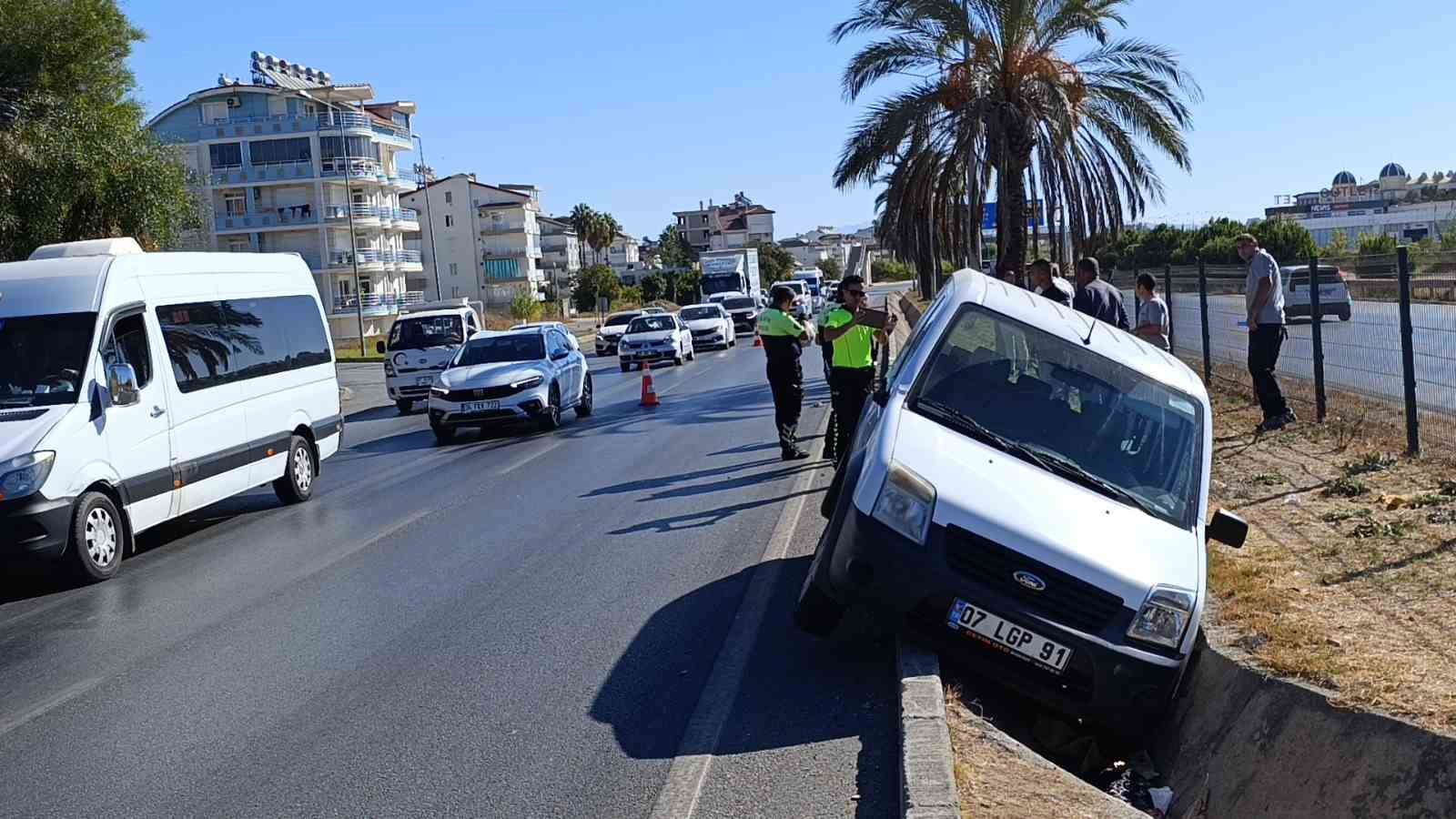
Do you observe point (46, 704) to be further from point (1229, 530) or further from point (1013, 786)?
point (1229, 530)

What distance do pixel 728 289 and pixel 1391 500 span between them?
52.7 m

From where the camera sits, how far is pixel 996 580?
5984mm

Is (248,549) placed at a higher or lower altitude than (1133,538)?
lower

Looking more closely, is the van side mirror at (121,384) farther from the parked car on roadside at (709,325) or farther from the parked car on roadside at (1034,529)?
the parked car on roadside at (709,325)

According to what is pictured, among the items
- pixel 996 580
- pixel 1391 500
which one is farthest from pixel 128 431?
pixel 1391 500

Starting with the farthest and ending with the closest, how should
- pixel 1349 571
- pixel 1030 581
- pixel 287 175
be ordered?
1. pixel 287 175
2. pixel 1349 571
3. pixel 1030 581

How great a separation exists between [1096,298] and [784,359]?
320cm

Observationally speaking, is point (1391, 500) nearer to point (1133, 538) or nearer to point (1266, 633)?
point (1266, 633)

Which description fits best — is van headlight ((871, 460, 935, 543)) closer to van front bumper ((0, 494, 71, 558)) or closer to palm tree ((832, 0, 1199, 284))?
van front bumper ((0, 494, 71, 558))

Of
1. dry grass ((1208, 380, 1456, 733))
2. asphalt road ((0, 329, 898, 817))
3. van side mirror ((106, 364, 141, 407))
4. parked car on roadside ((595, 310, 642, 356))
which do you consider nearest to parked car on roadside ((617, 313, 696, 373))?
parked car on roadside ((595, 310, 642, 356))

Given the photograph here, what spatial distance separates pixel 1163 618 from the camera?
595 cm

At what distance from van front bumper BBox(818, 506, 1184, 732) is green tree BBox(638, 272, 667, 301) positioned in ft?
362

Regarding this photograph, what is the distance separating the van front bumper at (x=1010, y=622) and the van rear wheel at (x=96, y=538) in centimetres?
660

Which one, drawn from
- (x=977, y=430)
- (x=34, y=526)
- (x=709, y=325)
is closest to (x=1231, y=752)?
(x=977, y=430)
